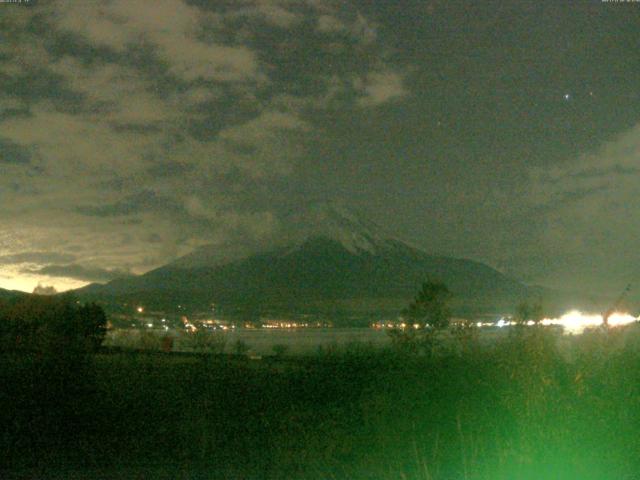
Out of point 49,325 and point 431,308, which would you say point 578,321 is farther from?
point 431,308

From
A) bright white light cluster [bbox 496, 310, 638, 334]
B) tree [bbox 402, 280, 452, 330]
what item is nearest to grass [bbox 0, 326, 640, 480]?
bright white light cluster [bbox 496, 310, 638, 334]

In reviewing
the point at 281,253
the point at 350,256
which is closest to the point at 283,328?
the point at 350,256

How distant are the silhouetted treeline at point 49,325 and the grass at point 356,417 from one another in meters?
A: 0.45

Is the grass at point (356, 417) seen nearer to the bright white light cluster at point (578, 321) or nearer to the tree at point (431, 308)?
the bright white light cluster at point (578, 321)

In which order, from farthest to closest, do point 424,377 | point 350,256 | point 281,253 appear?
point 281,253, point 350,256, point 424,377

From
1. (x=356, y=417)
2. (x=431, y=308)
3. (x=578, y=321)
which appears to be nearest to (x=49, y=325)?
(x=356, y=417)

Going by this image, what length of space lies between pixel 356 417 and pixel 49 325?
28.1ft

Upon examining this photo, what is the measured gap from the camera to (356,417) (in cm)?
1282

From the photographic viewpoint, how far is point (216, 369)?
20.6m

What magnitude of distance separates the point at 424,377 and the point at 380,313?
8489cm

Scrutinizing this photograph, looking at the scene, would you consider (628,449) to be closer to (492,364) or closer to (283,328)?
(492,364)

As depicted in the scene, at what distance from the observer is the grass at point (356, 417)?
862cm

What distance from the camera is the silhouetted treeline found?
1606 cm

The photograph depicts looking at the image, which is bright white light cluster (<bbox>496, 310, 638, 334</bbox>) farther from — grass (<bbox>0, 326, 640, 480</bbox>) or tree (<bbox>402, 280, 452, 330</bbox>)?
tree (<bbox>402, 280, 452, 330</bbox>)
